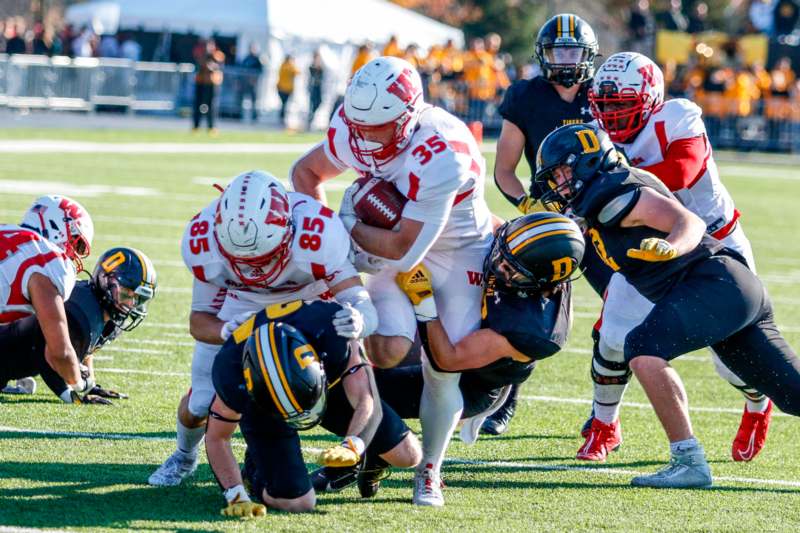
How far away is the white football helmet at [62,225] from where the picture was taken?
22.2 ft

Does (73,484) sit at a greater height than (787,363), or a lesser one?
lesser

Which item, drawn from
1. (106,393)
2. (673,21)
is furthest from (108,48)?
(106,393)

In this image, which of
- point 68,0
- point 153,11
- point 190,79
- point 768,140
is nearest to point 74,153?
point 190,79

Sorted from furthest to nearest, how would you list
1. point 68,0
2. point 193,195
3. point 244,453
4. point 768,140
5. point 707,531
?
point 68,0 → point 768,140 → point 193,195 → point 244,453 → point 707,531

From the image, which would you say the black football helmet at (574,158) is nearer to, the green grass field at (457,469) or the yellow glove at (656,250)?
the yellow glove at (656,250)

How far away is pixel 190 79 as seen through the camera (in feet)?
100

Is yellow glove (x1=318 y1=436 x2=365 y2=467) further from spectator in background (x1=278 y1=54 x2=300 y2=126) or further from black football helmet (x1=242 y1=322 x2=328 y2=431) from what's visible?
spectator in background (x1=278 y1=54 x2=300 y2=126)

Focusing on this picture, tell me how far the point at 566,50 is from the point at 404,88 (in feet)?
6.34

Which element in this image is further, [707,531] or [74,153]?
[74,153]

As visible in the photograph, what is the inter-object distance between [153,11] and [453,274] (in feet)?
98.1

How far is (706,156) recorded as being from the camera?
6.32 metres

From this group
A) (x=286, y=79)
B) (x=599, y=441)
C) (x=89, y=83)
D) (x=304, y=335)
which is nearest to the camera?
(x=304, y=335)

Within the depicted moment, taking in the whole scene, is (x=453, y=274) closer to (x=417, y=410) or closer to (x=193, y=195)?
(x=417, y=410)

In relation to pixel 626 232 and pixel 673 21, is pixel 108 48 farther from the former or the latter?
pixel 626 232
